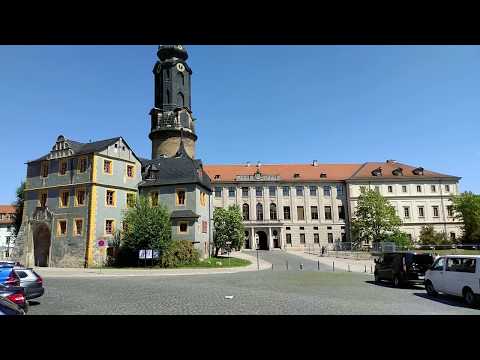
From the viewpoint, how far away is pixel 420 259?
62.8 feet

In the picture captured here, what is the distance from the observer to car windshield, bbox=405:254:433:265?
1902cm

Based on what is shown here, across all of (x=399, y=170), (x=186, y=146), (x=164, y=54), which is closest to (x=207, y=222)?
(x=186, y=146)

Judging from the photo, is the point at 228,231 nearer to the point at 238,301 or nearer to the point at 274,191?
the point at 274,191

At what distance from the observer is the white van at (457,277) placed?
1333cm

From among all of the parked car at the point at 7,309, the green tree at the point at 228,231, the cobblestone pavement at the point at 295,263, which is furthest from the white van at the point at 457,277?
the green tree at the point at 228,231

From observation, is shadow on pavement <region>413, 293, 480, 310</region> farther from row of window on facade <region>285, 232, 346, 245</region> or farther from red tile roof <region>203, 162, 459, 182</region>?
red tile roof <region>203, 162, 459, 182</region>

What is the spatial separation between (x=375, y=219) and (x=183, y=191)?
34185 millimetres

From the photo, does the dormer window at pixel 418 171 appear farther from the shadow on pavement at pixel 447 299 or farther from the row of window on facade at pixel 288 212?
the shadow on pavement at pixel 447 299

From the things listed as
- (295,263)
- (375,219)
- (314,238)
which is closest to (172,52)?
(295,263)

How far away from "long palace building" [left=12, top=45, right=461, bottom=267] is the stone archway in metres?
0.10

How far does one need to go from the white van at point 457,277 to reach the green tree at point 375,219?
4191cm

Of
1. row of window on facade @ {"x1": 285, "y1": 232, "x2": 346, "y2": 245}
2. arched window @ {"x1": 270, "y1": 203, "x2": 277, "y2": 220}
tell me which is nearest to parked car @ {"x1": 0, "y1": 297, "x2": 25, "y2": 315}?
row of window on facade @ {"x1": 285, "y1": 232, "x2": 346, "y2": 245}
